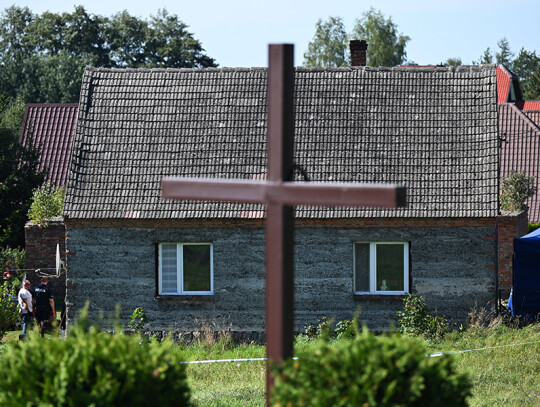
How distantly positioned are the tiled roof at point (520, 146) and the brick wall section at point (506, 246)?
11.3 m

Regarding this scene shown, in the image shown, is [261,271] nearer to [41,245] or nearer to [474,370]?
[474,370]

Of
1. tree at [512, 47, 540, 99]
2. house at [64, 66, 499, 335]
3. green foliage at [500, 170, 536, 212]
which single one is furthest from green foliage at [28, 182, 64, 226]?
tree at [512, 47, 540, 99]

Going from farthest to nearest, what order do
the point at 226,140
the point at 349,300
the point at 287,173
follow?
1. the point at 226,140
2. the point at 349,300
3. the point at 287,173

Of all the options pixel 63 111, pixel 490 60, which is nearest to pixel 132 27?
pixel 63 111

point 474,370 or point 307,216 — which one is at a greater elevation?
point 307,216

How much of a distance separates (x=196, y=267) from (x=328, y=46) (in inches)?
1757

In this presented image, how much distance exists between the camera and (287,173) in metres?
6.36

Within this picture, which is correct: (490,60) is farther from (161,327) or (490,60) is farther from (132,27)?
(161,327)

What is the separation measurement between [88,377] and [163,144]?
12650 mm

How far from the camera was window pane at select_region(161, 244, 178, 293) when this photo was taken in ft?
56.0

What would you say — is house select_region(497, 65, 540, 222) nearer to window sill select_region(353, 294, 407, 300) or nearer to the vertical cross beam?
window sill select_region(353, 294, 407, 300)

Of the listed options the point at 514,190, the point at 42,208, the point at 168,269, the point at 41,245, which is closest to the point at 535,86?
the point at 514,190

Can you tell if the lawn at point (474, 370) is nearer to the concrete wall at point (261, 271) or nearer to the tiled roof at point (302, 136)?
the concrete wall at point (261, 271)

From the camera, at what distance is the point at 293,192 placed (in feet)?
20.2
